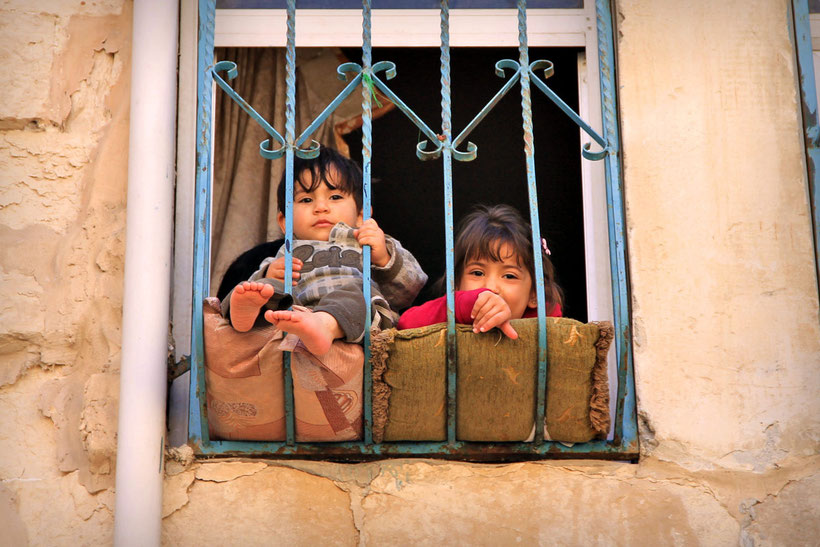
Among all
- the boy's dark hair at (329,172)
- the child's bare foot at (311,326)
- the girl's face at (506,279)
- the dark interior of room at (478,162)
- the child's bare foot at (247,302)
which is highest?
the dark interior of room at (478,162)

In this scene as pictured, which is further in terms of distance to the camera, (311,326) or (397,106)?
(397,106)

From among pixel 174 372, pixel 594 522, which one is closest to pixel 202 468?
pixel 174 372

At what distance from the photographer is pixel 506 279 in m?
2.68

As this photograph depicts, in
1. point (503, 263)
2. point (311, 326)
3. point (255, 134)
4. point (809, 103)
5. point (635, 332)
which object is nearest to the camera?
point (311, 326)

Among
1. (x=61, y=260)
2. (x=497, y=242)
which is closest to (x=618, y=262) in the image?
(x=497, y=242)

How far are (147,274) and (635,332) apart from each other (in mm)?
1248

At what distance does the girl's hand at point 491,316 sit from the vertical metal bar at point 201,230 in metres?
0.66

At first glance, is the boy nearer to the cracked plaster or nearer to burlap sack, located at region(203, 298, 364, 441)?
burlap sack, located at region(203, 298, 364, 441)

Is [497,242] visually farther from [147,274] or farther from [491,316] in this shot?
[147,274]

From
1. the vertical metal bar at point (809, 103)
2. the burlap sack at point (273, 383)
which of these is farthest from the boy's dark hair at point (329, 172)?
the vertical metal bar at point (809, 103)

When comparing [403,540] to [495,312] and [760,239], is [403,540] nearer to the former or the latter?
[495,312]

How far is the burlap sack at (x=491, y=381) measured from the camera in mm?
2234

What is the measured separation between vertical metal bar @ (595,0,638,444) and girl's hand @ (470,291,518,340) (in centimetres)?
28

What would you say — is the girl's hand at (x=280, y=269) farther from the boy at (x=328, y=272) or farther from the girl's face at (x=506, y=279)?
the girl's face at (x=506, y=279)
